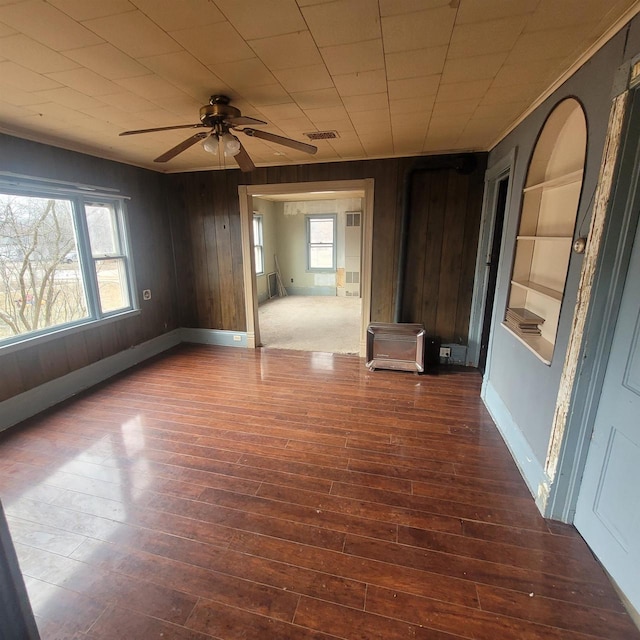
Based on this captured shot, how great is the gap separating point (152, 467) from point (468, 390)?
3.01 meters

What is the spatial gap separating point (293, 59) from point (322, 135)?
4.52 ft

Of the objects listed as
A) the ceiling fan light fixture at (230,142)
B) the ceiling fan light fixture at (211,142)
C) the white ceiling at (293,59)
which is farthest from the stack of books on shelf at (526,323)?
the ceiling fan light fixture at (211,142)

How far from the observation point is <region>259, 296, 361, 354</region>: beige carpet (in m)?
5.03

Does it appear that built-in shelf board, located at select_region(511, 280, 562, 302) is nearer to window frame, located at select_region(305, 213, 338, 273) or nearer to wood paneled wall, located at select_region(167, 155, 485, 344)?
wood paneled wall, located at select_region(167, 155, 485, 344)

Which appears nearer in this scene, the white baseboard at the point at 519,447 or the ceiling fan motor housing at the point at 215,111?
the white baseboard at the point at 519,447

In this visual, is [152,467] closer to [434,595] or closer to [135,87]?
[434,595]

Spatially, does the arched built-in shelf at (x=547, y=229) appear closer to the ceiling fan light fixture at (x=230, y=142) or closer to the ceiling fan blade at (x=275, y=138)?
the ceiling fan blade at (x=275, y=138)

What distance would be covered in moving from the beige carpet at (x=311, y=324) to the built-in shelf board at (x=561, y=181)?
9.36ft

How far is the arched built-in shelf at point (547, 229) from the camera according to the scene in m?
2.11

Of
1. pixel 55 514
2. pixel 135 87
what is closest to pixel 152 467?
pixel 55 514

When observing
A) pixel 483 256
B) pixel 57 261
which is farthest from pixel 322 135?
pixel 57 261

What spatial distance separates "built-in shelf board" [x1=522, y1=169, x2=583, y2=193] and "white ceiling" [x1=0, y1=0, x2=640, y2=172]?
22.7 inches

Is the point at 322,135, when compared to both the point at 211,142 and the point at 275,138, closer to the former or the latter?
the point at 275,138

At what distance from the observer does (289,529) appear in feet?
6.04
